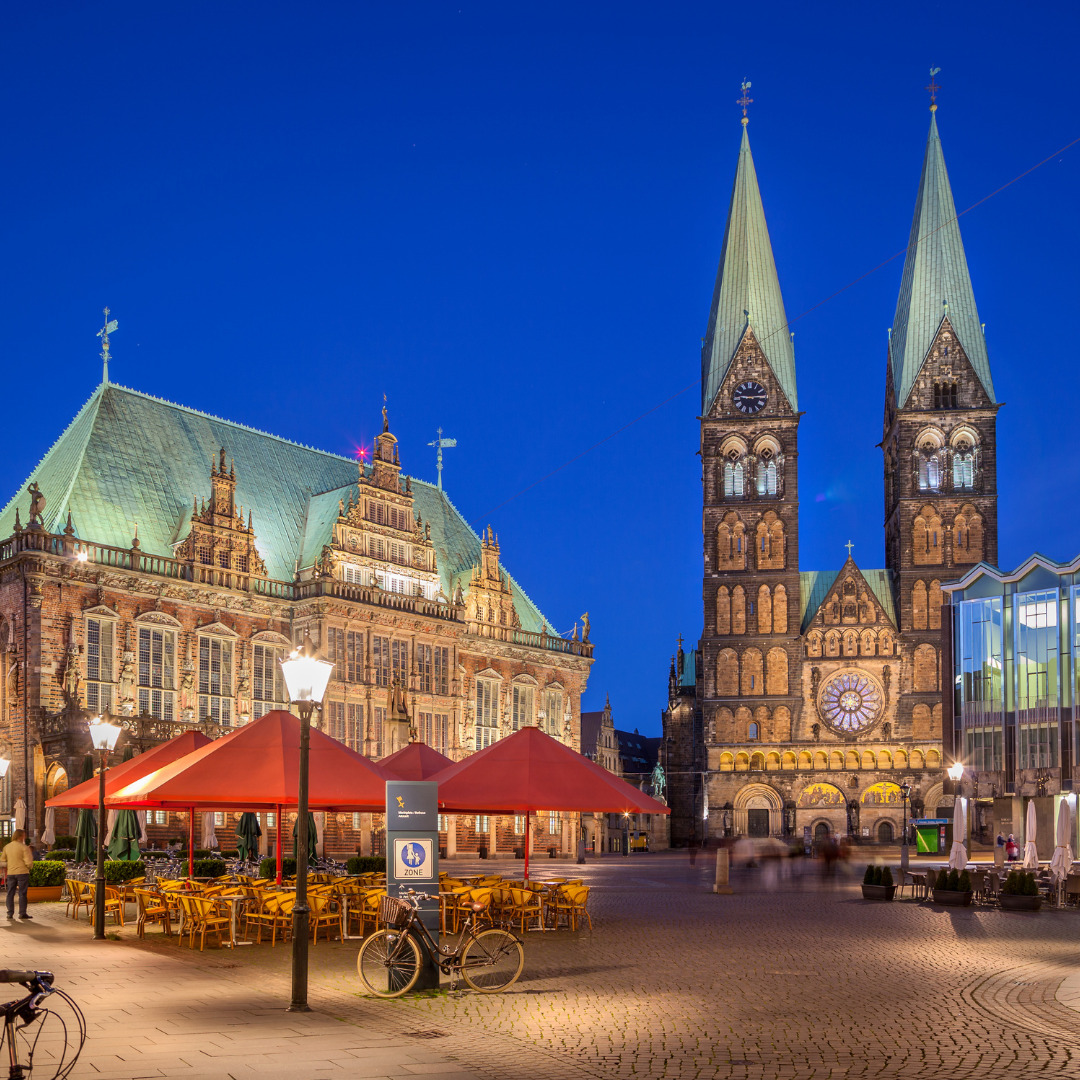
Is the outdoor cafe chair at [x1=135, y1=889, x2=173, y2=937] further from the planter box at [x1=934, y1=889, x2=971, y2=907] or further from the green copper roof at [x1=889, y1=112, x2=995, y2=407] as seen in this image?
the green copper roof at [x1=889, y1=112, x2=995, y2=407]

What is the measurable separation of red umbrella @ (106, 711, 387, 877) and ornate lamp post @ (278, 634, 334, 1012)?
5224mm

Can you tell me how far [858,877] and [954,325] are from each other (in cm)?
5860

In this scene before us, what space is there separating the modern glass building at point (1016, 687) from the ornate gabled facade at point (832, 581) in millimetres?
19772

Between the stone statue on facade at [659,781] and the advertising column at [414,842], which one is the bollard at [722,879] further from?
the stone statue on facade at [659,781]

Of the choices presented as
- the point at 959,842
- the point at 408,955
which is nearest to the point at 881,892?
the point at 959,842

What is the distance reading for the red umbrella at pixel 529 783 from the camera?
21953mm

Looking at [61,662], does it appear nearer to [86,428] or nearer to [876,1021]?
[86,428]

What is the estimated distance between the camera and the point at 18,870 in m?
24.4

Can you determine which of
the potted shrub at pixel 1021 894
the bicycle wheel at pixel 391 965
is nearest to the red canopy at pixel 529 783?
the bicycle wheel at pixel 391 965

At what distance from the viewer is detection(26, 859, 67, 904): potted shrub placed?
29281mm

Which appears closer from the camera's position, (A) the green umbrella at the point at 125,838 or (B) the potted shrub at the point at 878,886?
(A) the green umbrella at the point at 125,838

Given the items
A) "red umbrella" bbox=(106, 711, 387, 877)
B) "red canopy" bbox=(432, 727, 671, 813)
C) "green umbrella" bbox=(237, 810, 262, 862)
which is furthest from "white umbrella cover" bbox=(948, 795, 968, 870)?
"red umbrella" bbox=(106, 711, 387, 877)

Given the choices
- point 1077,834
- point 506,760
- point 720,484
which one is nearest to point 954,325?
point 720,484

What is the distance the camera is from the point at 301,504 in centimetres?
6034
